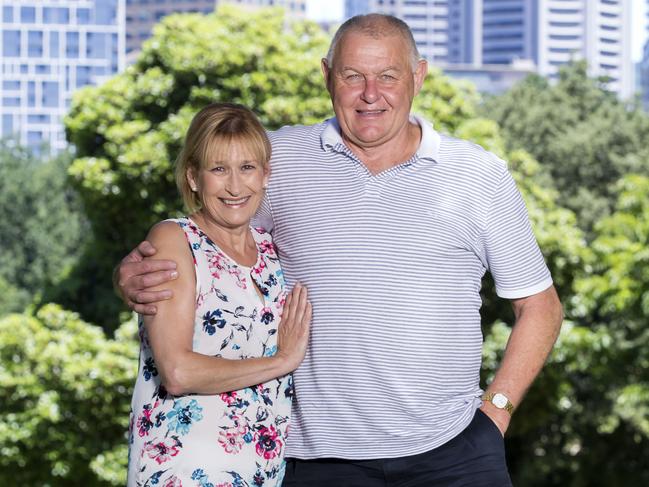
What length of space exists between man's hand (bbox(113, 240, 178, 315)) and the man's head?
694 mm

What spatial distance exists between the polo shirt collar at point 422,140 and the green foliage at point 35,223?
33.8 meters

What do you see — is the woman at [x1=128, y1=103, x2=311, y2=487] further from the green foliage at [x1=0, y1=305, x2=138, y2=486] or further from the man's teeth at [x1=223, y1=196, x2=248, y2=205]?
the green foliage at [x1=0, y1=305, x2=138, y2=486]

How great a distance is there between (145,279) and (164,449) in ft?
1.36

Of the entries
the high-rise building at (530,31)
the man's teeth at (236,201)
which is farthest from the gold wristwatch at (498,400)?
the high-rise building at (530,31)

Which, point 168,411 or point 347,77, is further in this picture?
point 347,77

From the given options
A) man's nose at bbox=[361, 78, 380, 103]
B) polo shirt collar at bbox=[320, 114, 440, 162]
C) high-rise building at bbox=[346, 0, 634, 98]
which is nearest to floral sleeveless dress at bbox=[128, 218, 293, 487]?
polo shirt collar at bbox=[320, 114, 440, 162]

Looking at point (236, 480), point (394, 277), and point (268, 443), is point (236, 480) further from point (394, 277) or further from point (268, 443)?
point (394, 277)

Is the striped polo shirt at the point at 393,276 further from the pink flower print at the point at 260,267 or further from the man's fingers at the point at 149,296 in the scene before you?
the man's fingers at the point at 149,296

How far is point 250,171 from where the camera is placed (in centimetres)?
317

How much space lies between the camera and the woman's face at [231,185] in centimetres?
314

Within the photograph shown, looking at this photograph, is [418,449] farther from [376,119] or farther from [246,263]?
[376,119]

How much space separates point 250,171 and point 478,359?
2.78 ft

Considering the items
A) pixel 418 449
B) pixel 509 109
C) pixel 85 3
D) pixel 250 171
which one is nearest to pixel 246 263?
pixel 250 171

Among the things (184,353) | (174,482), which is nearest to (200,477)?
(174,482)
